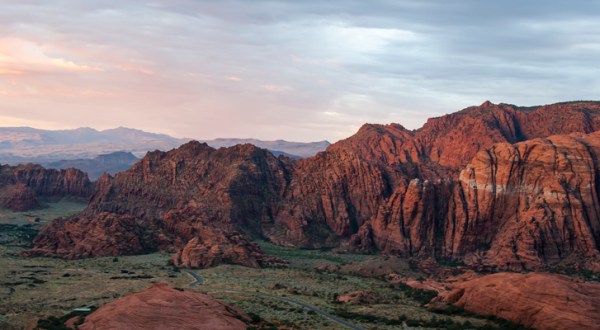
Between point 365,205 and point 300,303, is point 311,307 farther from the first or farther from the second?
point 365,205

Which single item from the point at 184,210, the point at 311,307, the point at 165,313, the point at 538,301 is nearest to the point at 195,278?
the point at 311,307

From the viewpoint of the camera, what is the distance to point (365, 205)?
160 meters

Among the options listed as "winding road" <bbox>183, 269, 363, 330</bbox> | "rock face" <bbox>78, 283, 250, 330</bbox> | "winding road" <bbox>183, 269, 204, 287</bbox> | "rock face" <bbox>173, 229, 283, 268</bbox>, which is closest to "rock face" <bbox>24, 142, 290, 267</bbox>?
"rock face" <bbox>173, 229, 283, 268</bbox>

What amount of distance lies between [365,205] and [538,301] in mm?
99386

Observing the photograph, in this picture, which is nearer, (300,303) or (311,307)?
(311,307)

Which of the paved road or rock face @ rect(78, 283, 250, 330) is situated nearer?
rock face @ rect(78, 283, 250, 330)

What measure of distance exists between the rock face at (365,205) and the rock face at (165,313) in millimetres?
51202

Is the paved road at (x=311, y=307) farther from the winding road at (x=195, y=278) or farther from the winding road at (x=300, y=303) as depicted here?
the winding road at (x=195, y=278)

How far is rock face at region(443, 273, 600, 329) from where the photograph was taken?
2259 inches

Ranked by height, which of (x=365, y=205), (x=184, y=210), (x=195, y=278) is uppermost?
(x=365, y=205)

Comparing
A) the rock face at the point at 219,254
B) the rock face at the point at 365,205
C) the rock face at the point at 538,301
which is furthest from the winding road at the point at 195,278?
the rock face at the point at 538,301

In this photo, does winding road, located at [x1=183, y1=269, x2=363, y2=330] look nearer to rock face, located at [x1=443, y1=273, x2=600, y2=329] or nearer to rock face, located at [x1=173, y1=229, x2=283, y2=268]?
rock face, located at [x1=173, y1=229, x2=283, y2=268]

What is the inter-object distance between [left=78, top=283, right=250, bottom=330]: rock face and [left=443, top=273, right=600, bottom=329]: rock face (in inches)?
988

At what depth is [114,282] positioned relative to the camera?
84125mm
